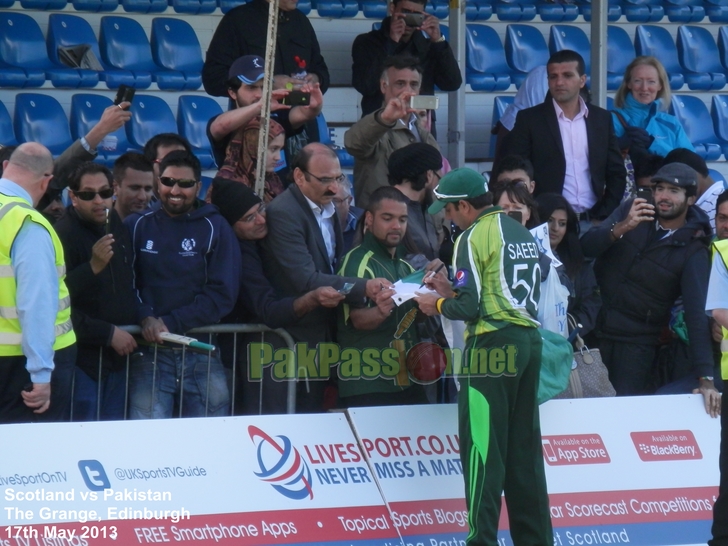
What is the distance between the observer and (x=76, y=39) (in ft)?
28.9

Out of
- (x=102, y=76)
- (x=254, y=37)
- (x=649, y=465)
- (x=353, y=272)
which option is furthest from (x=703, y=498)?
(x=102, y=76)

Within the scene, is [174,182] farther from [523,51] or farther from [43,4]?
[523,51]

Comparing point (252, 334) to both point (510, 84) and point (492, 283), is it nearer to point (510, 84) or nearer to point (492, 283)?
point (492, 283)

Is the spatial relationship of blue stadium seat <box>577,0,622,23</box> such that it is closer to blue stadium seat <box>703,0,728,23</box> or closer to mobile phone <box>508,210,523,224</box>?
blue stadium seat <box>703,0,728,23</box>

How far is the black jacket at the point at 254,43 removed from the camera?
655cm

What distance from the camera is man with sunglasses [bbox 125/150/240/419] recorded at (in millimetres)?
5273

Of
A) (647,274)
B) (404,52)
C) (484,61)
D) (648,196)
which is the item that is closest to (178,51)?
(404,52)

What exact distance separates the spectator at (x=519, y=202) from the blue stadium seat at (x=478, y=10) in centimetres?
453

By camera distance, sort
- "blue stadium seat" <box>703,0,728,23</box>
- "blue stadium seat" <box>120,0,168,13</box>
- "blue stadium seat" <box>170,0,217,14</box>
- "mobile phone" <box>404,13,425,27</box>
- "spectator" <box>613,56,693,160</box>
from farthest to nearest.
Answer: "blue stadium seat" <box>703,0,728,23</box>
"blue stadium seat" <box>170,0,217,14</box>
"blue stadium seat" <box>120,0,168,13</box>
"spectator" <box>613,56,693,160</box>
"mobile phone" <box>404,13,425,27</box>

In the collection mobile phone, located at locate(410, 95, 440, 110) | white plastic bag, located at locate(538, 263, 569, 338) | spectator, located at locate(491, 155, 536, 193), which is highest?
mobile phone, located at locate(410, 95, 440, 110)

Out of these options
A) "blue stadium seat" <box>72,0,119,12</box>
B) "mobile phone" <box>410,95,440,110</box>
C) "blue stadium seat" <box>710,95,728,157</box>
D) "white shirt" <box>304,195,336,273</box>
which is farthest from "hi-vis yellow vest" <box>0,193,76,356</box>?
"blue stadium seat" <box>710,95,728,157</box>

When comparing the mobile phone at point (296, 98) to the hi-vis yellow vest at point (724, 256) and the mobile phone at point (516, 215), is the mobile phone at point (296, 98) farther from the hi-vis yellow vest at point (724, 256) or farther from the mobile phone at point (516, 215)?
the hi-vis yellow vest at point (724, 256)

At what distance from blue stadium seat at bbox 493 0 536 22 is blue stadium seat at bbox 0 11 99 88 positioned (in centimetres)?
398

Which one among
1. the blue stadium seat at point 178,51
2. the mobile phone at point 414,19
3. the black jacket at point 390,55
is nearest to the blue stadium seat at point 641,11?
the black jacket at point 390,55
